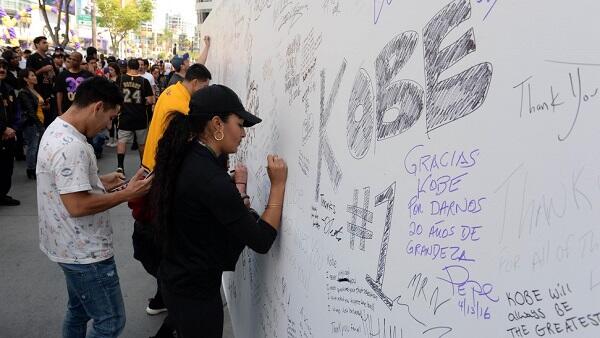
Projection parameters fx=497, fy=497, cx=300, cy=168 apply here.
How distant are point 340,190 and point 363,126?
26cm

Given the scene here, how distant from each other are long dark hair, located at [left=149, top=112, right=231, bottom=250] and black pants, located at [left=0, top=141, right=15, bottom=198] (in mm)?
5741

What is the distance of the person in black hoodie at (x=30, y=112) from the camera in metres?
7.95

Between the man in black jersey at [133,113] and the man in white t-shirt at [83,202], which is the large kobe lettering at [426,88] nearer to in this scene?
the man in white t-shirt at [83,202]

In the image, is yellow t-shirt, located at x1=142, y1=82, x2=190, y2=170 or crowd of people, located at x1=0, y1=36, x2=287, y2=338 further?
yellow t-shirt, located at x1=142, y1=82, x2=190, y2=170

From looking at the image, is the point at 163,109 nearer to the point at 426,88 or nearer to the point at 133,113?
the point at 426,88

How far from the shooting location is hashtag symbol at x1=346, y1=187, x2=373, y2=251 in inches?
55.1

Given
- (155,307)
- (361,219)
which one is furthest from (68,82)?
(361,219)

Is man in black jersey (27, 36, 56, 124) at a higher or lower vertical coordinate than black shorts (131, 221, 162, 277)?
higher

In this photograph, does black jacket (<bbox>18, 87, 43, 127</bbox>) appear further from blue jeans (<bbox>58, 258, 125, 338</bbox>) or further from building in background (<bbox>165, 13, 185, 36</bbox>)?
building in background (<bbox>165, 13, 185, 36</bbox>)

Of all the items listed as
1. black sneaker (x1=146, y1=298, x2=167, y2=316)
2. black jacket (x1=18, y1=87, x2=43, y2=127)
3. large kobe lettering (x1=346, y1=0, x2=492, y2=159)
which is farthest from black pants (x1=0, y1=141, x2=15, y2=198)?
large kobe lettering (x1=346, y1=0, x2=492, y2=159)

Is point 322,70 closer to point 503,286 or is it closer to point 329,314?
point 329,314

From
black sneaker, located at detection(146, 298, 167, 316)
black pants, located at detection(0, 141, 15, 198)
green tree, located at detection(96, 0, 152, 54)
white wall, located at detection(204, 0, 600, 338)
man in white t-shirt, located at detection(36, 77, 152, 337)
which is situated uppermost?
green tree, located at detection(96, 0, 152, 54)

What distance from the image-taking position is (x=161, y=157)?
90.0 inches

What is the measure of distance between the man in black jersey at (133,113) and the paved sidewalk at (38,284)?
190 centimetres
